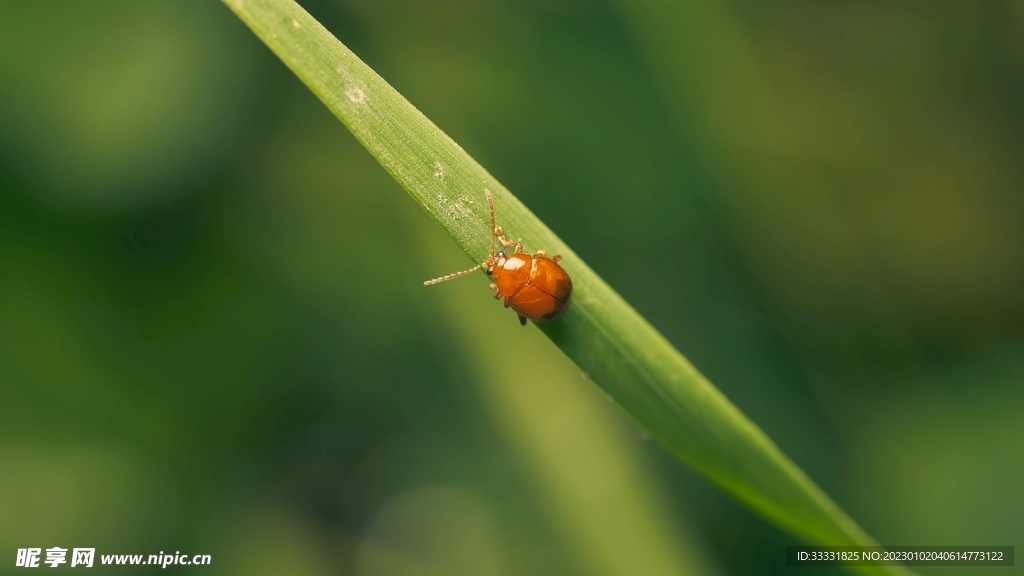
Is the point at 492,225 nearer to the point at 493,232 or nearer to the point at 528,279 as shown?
the point at 493,232

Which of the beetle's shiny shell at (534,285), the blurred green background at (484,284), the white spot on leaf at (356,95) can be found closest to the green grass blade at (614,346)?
the white spot on leaf at (356,95)

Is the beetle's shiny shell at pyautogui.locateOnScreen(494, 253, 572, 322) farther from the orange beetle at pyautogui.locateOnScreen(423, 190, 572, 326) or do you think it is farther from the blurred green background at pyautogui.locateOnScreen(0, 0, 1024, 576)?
the blurred green background at pyautogui.locateOnScreen(0, 0, 1024, 576)

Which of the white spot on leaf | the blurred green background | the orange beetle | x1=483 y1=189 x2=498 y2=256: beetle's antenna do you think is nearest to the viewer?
the white spot on leaf

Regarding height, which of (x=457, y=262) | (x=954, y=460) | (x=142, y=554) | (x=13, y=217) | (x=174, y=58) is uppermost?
(x=174, y=58)

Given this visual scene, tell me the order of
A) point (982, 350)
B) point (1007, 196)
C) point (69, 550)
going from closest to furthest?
point (69, 550) < point (982, 350) < point (1007, 196)

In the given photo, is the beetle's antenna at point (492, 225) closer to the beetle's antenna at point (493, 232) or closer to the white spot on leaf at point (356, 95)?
the beetle's antenna at point (493, 232)

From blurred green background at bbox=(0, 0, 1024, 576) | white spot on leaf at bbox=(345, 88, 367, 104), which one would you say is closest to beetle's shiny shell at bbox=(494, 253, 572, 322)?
blurred green background at bbox=(0, 0, 1024, 576)

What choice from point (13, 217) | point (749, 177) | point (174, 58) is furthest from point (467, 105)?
point (13, 217)

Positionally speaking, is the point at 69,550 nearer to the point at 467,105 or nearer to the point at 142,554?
the point at 142,554
